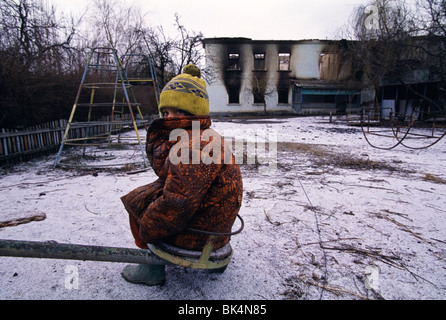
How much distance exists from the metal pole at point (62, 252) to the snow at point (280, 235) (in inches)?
15.8

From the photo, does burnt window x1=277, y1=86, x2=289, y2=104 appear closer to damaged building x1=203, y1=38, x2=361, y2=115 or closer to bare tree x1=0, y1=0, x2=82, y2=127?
damaged building x1=203, y1=38, x2=361, y2=115

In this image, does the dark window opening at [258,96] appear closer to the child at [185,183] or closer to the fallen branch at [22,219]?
the fallen branch at [22,219]

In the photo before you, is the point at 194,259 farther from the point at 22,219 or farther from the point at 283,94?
the point at 283,94

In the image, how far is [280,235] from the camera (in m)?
2.54

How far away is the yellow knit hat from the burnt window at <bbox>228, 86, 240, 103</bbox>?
2640cm

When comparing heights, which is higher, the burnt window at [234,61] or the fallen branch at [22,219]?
the burnt window at [234,61]

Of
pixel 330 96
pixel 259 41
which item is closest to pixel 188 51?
pixel 259 41

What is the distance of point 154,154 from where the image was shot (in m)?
1.52

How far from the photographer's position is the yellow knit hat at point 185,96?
4.81ft

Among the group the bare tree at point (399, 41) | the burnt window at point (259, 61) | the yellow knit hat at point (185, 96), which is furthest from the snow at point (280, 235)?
the burnt window at point (259, 61)

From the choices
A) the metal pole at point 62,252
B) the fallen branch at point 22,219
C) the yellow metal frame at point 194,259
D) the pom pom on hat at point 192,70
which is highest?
the pom pom on hat at point 192,70

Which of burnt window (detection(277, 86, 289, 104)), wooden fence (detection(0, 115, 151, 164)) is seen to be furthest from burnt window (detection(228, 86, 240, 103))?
wooden fence (detection(0, 115, 151, 164))
